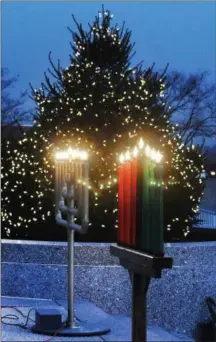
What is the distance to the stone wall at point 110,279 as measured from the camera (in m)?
9.16

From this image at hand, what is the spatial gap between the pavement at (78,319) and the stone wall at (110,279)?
192 mm

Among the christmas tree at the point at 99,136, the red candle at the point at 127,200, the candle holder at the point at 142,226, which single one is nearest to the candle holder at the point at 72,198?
the red candle at the point at 127,200

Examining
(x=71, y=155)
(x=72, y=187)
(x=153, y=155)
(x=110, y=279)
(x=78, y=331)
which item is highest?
(x=71, y=155)

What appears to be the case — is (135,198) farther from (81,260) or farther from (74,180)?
(81,260)

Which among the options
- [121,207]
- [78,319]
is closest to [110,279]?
[78,319]

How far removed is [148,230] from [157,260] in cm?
34

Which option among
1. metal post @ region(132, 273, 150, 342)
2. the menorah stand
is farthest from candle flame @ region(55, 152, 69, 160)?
metal post @ region(132, 273, 150, 342)

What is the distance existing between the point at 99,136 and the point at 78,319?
10.9ft

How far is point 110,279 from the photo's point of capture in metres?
9.20

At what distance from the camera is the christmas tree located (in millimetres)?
10703

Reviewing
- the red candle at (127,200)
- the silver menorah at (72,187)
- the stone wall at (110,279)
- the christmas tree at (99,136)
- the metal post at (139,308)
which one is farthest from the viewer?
the christmas tree at (99,136)

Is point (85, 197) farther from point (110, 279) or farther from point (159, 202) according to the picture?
point (110, 279)

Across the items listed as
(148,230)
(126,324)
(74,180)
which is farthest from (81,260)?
(148,230)

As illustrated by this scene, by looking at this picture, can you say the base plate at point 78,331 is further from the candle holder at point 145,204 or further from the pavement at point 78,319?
the candle holder at point 145,204
